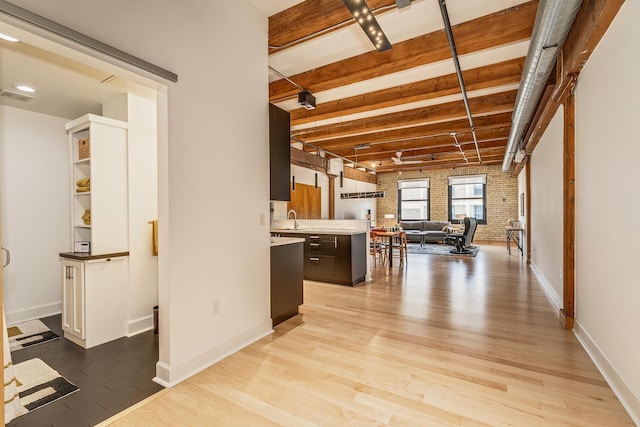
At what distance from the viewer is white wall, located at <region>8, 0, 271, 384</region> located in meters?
2.03

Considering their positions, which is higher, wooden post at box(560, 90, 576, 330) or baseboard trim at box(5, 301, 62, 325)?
wooden post at box(560, 90, 576, 330)

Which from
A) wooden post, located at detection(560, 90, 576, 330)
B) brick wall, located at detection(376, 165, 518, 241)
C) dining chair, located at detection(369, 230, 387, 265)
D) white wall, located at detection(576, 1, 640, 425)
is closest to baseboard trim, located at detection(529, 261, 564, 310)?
wooden post, located at detection(560, 90, 576, 330)

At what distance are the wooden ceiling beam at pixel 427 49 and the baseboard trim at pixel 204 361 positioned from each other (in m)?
3.19

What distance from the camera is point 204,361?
2.35 m

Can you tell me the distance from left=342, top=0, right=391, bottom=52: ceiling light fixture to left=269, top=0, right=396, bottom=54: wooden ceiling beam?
11.9 inches

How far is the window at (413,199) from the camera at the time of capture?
13235 mm

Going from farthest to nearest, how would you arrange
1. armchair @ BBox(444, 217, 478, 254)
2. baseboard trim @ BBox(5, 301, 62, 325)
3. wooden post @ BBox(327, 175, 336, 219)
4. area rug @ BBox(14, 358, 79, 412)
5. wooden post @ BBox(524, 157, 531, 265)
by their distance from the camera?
wooden post @ BBox(327, 175, 336, 219)
armchair @ BBox(444, 217, 478, 254)
wooden post @ BBox(524, 157, 531, 265)
baseboard trim @ BBox(5, 301, 62, 325)
area rug @ BBox(14, 358, 79, 412)

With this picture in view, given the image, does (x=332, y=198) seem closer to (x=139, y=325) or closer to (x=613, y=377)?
(x=139, y=325)

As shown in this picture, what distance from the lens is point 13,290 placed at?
341cm

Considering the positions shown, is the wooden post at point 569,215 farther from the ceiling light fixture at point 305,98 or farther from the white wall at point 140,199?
the white wall at point 140,199

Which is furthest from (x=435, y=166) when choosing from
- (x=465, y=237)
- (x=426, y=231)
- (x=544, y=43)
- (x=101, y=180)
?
(x=101, y=180)

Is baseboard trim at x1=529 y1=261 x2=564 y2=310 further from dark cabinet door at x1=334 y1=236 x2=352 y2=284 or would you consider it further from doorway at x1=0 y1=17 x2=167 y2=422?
doorway at x1=0 y1=17 x2=167 y2=422

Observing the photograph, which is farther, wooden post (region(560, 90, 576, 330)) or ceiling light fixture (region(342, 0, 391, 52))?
wooden post (region(560, 90, 576, 330))

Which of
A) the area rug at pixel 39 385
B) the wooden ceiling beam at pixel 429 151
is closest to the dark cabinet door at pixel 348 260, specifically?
the area rug at pixel 39 385
